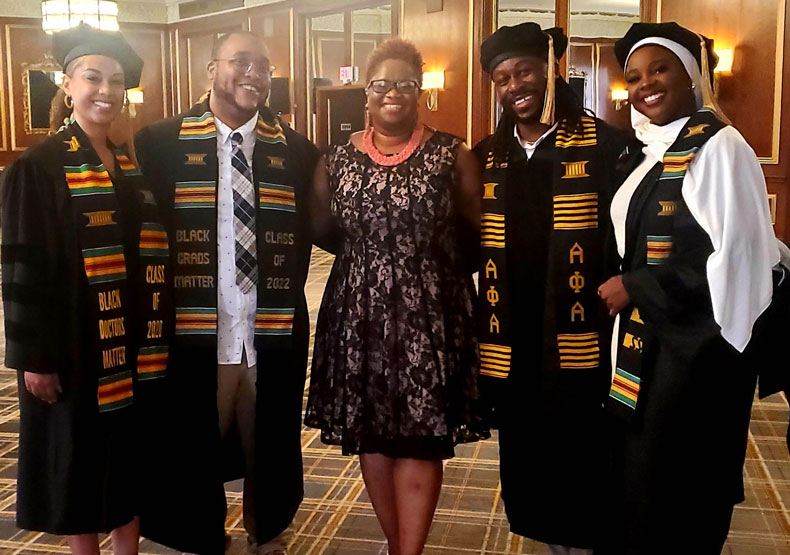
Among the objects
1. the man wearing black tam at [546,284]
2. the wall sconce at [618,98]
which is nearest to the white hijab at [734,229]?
the man wearing black tam at [546,284]

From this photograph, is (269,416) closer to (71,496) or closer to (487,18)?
(71,496)

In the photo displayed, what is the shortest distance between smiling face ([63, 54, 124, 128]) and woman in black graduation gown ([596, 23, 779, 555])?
1445 millimetres

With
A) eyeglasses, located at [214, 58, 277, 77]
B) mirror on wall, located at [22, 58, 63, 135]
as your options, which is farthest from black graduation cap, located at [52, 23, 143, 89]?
mirror on wall, located at [22, 58, 63, 135]

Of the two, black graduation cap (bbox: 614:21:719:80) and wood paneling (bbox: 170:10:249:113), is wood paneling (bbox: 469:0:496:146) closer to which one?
wood paneling (bbox: 170:10:249:113)

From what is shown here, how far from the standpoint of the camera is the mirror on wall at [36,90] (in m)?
15.3

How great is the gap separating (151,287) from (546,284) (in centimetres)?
120

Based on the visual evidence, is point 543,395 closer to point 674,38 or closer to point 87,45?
point 674,38

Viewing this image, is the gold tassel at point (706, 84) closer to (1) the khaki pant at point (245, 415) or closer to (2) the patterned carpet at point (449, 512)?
(1) the khaki pant at point (245, 415)

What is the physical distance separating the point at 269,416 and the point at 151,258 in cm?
69

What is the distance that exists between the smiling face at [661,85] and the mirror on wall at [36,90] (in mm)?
14830

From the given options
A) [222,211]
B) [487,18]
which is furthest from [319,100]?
[222,211]

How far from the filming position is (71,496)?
2416 millimetres

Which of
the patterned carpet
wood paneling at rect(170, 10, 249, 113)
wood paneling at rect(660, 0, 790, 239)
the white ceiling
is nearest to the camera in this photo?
the patterned carpet

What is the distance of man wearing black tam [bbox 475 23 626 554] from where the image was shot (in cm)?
253
